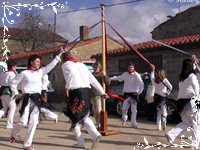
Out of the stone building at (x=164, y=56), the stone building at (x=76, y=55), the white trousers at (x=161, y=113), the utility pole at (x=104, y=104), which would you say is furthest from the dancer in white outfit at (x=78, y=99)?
the stone building at (x=76, y=55)

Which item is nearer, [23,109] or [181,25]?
[23,109]

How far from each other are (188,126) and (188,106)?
1.38 feet

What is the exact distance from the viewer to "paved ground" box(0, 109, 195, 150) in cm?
868

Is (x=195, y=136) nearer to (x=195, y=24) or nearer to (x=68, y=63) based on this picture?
(x=68, y=63)

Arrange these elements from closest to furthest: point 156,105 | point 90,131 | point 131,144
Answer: point 90,131, point 131,144, point 156,105

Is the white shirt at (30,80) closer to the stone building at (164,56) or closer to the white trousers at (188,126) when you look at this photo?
the white trousers at (188,126)

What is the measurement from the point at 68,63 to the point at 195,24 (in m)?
19.3

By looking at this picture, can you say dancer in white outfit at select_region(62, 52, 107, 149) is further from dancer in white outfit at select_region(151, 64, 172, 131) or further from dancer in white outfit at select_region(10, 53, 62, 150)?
dancer in white outfit at select_region(151, 64, 172, 131)

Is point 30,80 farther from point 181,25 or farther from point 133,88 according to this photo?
point 181,25

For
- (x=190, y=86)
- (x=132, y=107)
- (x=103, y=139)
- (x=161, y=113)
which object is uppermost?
(x=190, y=86)

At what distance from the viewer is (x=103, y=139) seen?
9602mm

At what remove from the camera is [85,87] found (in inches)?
330

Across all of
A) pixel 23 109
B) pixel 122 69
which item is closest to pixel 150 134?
pixel 23 109

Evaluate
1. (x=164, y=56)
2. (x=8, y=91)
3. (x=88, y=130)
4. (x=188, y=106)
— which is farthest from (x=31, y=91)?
(x=164, y=56)
